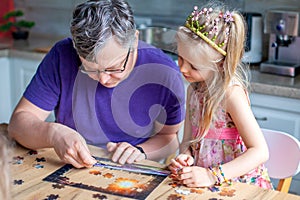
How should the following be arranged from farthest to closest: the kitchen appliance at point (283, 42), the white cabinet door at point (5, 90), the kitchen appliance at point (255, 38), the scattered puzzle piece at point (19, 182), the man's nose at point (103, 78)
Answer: the white cabinet door at point (5, 90), the kitchen appliance at point (255, 38), the kitchen appliance at point (283, 42), the man's nose at point (103, 78), the scattered puzzle piece at point (19, 182)

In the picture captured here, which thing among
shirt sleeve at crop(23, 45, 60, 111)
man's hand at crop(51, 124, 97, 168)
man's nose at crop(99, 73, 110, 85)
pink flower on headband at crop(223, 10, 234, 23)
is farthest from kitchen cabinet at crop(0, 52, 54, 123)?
pink flower on headband at crop(223, 10, 234, 23)

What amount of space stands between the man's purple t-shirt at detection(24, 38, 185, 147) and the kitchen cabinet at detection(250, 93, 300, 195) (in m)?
0.77

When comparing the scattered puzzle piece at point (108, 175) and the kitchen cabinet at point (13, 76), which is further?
Answer: the kitchen cabinet at point (13, 76)

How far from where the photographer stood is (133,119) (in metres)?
2.00

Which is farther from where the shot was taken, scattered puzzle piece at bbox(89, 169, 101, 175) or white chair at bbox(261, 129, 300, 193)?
white chair at bbox(261, 129, 300, 193)

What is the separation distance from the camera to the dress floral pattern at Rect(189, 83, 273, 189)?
5.59 feet

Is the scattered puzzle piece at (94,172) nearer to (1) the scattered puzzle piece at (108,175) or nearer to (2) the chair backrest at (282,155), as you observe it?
(1) the scattered puzzle piece at (108,175)

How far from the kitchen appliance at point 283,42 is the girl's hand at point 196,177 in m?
1.38

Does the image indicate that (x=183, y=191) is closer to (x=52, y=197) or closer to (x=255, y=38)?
(x=52, y=197)

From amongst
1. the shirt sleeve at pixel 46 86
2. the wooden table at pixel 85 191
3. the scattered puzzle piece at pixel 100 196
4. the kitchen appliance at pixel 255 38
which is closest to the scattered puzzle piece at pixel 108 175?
the wooden table at pixel 85 191

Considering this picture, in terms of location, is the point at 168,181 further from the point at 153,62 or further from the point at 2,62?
the point at 2,62

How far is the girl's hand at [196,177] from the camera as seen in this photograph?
1.50 metres

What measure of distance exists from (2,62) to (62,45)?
4.92 feet

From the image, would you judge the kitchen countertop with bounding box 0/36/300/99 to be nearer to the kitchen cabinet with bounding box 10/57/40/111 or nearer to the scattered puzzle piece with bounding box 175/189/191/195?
the kitchen cabinet with bounding box 10/57/40/111
